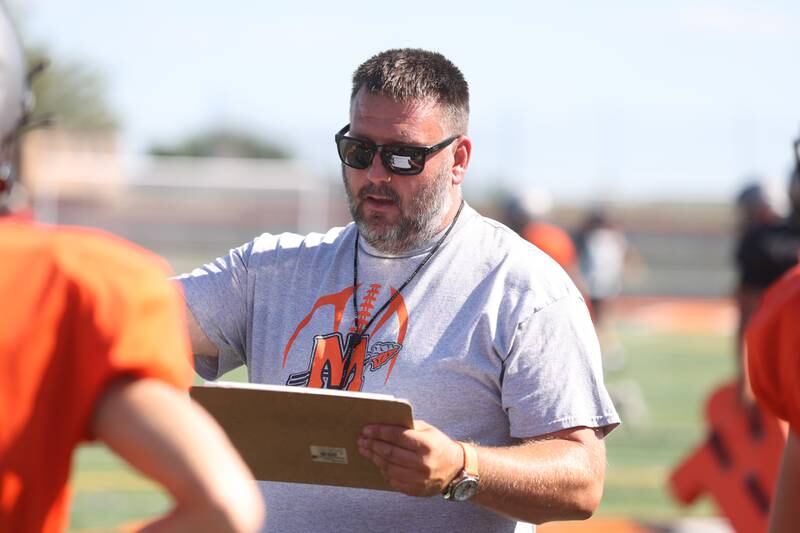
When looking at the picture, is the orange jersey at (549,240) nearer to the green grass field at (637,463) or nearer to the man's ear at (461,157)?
the green grass field at (637,463)

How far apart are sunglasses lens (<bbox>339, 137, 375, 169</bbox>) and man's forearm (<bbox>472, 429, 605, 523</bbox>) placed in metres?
0.79

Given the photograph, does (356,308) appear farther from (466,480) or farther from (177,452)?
(177,452)

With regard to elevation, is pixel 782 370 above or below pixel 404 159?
below

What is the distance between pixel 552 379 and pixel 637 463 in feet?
23.6

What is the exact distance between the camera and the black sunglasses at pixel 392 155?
10.3 ft

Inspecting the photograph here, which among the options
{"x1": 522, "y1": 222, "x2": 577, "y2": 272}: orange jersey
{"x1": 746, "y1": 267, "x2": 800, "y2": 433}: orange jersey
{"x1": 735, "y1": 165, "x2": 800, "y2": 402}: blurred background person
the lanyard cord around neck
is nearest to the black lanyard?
the lanyard cord around neck

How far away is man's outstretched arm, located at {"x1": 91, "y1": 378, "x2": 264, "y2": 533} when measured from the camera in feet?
5.24

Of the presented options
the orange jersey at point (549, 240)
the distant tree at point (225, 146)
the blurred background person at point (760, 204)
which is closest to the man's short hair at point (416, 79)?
the blurred background person at point (760, 204)

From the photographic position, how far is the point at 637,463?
32.2ft

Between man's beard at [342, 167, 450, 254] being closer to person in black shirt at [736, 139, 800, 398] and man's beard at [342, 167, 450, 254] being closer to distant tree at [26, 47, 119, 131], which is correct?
person in black shirt at [736, 139, 800, 398]

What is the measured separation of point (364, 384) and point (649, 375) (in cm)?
1388

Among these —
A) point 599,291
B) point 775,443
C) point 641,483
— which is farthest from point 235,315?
point 599,291

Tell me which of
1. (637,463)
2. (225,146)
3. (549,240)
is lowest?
(225,146)

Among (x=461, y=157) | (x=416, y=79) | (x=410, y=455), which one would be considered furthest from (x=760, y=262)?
(x=410, y=455)
